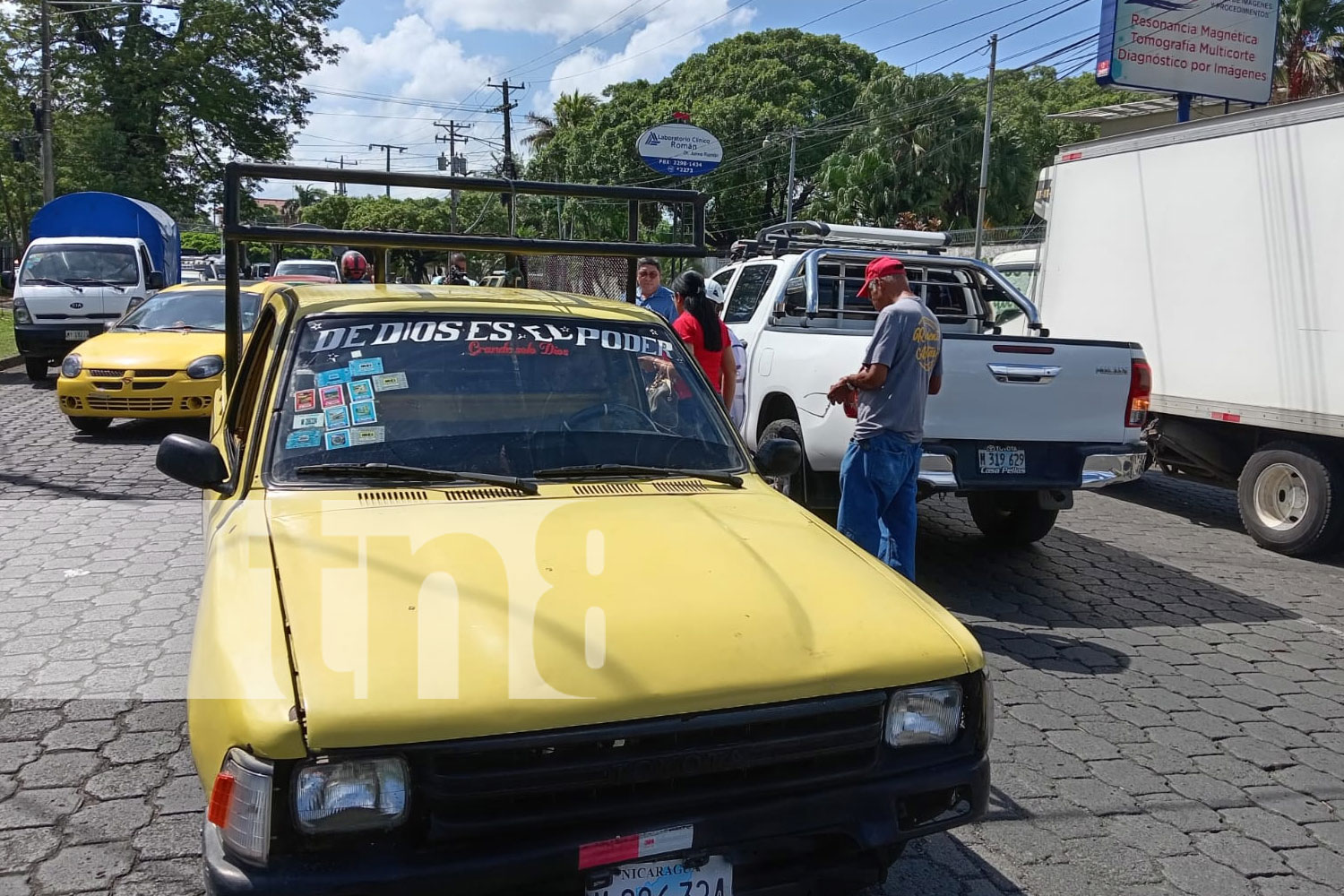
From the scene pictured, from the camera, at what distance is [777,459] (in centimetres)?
373

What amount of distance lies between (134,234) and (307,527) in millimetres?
19824

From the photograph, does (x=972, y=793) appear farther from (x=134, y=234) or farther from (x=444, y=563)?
(x=134, y=234)

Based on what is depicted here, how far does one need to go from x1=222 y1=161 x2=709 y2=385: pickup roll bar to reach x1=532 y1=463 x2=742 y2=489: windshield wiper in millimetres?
963

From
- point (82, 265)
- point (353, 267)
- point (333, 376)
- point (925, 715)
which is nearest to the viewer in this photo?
point (925, 715)

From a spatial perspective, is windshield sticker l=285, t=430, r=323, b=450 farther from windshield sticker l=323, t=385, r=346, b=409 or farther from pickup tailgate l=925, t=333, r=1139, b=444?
pickup tailgate l=925, t=333, r=1139, b=444

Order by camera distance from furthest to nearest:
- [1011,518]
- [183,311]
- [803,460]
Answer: [183,311] < [1011,518] < [803,460]

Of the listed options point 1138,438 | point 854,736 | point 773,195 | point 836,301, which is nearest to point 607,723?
point 854,736

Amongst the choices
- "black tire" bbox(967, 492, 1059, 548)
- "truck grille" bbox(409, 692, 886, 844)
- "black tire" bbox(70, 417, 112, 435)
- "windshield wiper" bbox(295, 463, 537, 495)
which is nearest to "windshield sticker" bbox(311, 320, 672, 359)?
"windshield wiper" bbox(295, 463, 537, 495)

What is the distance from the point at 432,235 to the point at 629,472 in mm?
1511

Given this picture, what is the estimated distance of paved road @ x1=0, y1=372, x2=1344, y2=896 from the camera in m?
3.29

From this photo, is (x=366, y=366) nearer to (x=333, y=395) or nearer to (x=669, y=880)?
(x=333, y=395)

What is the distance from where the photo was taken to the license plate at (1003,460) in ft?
20.1

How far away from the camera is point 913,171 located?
3816 cm

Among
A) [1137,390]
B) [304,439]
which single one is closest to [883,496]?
[1137,390]
